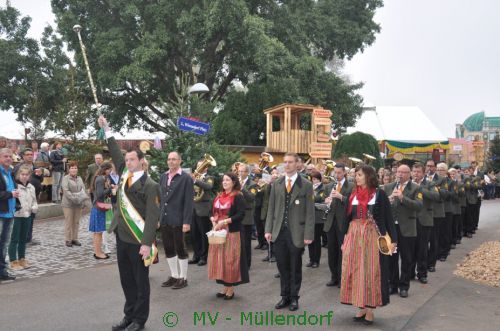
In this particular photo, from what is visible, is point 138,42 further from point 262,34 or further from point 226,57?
point 262,34

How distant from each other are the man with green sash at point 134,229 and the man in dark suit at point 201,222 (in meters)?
3.43

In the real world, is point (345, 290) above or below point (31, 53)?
below

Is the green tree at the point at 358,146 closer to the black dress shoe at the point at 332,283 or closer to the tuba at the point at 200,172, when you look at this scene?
the tuba at the point at 200,172

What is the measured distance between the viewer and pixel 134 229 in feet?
17.7

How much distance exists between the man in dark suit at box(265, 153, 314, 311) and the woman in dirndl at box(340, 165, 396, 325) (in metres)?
0.62

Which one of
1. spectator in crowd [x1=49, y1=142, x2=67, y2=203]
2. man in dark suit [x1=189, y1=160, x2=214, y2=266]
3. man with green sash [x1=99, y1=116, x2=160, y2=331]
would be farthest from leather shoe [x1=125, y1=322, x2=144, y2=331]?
spectator in crowd [x1=49, y1=142, x2=67, y2=203]

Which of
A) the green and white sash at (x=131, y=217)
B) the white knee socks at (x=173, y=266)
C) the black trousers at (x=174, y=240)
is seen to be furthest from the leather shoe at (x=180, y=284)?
the green and white sash at (x=131, y=217)

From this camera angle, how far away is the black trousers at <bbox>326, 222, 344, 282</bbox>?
7852 mm

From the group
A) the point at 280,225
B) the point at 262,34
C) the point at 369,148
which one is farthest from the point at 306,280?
the point at 262,34

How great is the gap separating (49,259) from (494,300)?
297 inches

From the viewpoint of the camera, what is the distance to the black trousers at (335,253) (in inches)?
309

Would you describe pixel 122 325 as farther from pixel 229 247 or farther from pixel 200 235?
pixel 200 235

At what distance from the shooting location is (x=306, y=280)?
8188 mm

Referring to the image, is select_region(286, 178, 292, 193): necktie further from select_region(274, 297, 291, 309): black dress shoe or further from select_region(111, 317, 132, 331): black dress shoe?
select_region(111, 317, 132, 331): black dress shoe
